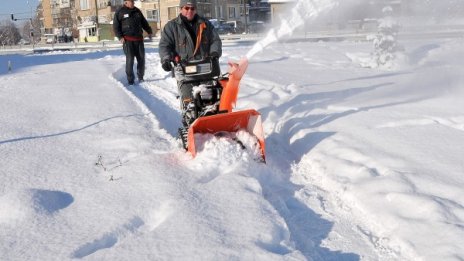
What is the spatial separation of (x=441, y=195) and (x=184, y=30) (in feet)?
11.1

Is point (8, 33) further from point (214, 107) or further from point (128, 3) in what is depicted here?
point (214, 107)

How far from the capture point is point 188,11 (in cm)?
529

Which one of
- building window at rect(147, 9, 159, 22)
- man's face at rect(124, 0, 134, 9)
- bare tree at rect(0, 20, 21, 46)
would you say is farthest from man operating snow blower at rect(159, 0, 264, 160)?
bare tree at rect(0, 20, 21, 46)

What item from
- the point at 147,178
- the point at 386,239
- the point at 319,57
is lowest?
the point at 386,239

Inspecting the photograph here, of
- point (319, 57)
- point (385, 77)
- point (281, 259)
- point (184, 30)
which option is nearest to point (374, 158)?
point (281, 259)

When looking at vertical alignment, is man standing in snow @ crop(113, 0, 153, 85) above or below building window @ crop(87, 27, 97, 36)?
below

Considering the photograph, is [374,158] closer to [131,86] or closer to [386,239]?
[386,239]

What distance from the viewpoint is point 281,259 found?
272 centimetres

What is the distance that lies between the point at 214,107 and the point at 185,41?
3.30 ft

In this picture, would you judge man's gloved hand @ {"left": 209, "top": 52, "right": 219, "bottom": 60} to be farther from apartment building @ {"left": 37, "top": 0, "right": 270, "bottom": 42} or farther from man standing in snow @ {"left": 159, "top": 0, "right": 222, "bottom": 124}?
apartment building @ {"left": 37, "top": 0, "right": 270, "bottom": 42}

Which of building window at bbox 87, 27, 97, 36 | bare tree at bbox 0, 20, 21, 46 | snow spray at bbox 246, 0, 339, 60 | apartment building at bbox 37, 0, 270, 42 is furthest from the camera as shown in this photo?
bare tree at bbox 0, 20, 21, 46

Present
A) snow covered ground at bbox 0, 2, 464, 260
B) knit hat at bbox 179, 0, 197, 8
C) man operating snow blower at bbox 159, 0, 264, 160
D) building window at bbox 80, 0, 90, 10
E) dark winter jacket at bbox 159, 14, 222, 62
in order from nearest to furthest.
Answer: snow covered ground at bbox 0, 2, 464, 260 → man operating snow blower at bbox 159, 0, 264, 160 → knit hat at bbox 179, 0, 197, 8 → dark winter jacket at bbox 159, 14, 222, 62 → building window at bbox 80, 0, 90, 10

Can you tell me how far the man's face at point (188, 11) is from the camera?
5.26 metres

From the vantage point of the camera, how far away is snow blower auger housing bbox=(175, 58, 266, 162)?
4574 mm
